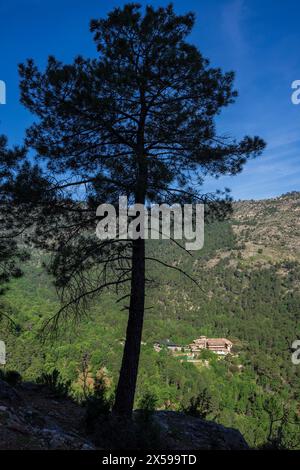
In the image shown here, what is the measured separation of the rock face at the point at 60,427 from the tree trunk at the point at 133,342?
71 centimetres

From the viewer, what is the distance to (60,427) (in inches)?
200

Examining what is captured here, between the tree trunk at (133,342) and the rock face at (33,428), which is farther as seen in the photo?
the tree trunk at (133,342)

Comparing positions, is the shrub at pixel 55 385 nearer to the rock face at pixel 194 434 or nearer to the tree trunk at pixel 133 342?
the rock face at pixel 194 434

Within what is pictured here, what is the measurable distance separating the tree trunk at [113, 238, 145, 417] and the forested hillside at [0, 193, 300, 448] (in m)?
0.38

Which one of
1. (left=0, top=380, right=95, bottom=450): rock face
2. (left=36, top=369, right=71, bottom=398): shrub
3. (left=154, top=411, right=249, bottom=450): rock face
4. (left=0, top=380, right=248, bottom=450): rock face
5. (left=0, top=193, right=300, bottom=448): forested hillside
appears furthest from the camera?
(left=0, top=193, right=300, bottom=448): forested hillside

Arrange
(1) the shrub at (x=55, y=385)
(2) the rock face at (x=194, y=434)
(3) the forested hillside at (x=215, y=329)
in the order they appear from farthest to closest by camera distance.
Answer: (3) the forested hillside at (x=215, y=329)
(1) the shrub at (x=55, y=385)
(2) the rock face at (x=194, y=434)

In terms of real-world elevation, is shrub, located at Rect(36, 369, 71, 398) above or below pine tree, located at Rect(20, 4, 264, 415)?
below

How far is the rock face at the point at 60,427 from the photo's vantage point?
4.20m

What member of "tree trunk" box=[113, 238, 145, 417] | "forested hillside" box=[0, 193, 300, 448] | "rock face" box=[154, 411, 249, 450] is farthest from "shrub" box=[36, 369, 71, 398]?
"tree trunk" box=[113, 238, 145, 417]

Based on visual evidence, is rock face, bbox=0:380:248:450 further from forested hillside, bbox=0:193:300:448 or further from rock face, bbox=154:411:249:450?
forested hillside, bbox=0:193:300:448

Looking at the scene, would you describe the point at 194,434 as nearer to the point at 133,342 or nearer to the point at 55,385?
the point at 133,342

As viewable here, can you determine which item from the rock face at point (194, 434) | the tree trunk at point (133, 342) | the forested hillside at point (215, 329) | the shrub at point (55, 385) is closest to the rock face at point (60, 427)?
the rock face at point (194, 434)

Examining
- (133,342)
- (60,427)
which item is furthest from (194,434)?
(60,427)

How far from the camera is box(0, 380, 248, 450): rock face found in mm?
4195
